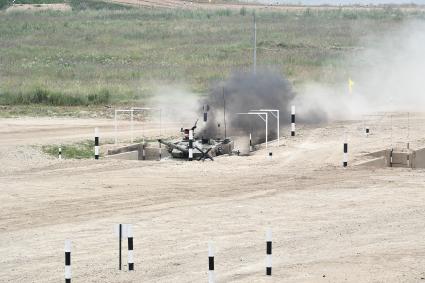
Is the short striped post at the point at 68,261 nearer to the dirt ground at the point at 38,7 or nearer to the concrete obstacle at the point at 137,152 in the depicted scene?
the concrete obstacle at the point at 137,152

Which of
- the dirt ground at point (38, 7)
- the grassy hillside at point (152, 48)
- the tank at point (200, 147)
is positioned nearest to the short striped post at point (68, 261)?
the tank at point (200, 147)

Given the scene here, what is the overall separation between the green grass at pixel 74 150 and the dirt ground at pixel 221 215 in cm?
70

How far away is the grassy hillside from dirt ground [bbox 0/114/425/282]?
60.0 ft

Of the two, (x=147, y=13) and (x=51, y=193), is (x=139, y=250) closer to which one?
(x=51, y=193)

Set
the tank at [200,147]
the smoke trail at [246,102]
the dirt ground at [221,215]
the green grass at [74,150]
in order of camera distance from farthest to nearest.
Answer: the smoke trail at [246,102] < the green grass at [74,150] < the tank at [200,147] < the dirt ground at [221,215]

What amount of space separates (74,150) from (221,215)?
12.5 meters

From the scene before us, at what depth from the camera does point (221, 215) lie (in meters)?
22.6

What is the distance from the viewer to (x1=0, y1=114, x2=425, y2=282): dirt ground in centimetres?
1778

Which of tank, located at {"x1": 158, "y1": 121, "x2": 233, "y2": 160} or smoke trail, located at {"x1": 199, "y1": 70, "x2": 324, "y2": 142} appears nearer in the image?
tank, located at {"x1": 158, "y1": 121, "x2": 233, "y2": 160}

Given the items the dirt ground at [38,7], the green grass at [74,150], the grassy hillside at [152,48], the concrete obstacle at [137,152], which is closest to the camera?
the concrete obstacle at [137,152]

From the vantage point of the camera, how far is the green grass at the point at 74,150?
110ft

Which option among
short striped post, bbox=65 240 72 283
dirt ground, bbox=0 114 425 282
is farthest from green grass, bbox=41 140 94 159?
short striped post, bbox=65 240 72 283

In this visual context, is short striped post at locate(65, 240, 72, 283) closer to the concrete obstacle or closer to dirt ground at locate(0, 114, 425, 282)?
dirt ground at locate(0, 114, 425, 282)

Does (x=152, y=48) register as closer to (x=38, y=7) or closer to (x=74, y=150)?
(x=74, y=150)
